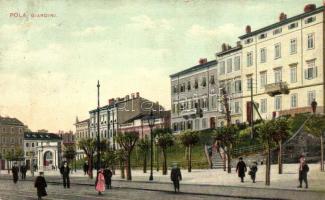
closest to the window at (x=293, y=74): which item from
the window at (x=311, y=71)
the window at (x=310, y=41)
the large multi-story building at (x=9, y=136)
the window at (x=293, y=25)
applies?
the window at (x=311, y=71)

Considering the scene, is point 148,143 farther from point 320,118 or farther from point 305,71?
point 320,118

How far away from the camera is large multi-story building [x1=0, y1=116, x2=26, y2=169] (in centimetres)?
11106

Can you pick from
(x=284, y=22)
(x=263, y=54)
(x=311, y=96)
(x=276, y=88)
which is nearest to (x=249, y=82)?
(x=263, y=54)

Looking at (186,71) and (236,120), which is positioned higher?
(186,71)

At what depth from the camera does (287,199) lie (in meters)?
21.4

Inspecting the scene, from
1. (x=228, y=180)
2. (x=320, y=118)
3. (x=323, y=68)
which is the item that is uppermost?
(x=323, y=68)

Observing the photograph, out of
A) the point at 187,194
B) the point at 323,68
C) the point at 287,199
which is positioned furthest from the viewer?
the point at 323,68

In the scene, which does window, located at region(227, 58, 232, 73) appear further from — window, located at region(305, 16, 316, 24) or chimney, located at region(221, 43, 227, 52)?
window, located at region(305, 16, 316, 24)

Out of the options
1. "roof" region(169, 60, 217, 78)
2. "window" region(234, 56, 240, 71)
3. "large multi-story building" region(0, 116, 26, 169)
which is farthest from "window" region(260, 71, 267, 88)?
"large multi-story building" region(0, 116, 26, 169)

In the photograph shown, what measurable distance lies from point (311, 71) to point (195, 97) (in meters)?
24.2

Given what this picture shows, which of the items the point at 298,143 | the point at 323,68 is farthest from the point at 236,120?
the point at 298,143

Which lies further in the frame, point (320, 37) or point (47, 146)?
point (47, 146)

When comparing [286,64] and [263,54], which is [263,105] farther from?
[286,64]

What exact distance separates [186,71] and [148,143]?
64.0 feet
